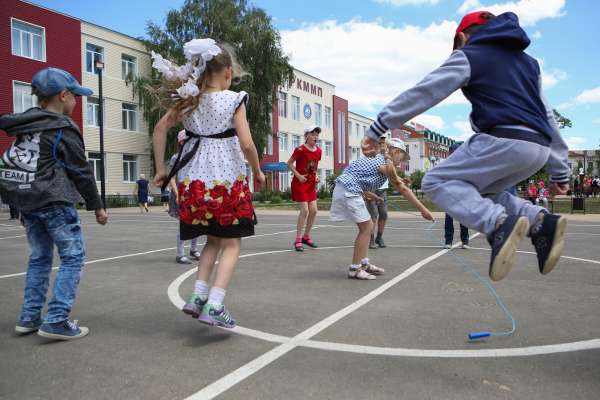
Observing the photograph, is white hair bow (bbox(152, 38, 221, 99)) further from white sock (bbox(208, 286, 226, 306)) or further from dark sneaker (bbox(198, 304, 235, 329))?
dark sneaker (bbox(198, 304, 235, 329))

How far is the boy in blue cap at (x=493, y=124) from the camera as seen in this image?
10.3 feet

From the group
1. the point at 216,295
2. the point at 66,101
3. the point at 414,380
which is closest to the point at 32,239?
the point at 66,101

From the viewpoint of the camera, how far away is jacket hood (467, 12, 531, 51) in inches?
126

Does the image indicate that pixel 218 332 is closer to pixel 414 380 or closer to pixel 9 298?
pixel 414 380

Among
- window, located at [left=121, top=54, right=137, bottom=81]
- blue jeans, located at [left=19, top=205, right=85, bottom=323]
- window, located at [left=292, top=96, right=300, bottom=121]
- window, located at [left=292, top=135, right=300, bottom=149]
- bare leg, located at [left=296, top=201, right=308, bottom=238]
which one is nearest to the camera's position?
blue jeans, located at [left=19, top=205, right=85, bottom=323]

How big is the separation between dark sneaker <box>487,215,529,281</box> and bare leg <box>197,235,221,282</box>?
1.91 meters

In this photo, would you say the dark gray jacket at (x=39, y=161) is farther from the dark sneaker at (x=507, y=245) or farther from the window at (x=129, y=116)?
the window at (x=129, y=116)

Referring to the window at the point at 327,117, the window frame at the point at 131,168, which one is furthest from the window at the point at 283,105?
the window frame at the point at 131,168

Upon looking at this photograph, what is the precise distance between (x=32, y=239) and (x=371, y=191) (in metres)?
4.04

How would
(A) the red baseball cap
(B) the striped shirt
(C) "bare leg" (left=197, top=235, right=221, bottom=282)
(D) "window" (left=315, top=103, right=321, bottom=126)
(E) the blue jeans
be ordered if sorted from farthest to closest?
(D) "window" (left=315, top=103, right=321, bottom=126) → (B) the striped shirt → (C) "bare leg" (left=197, top=235, right=221, bottom=282) → (E) the blue jeans → (A) the red baseball cap

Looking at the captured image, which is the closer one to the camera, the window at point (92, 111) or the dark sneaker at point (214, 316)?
the dark sneaker at point (214, 316)

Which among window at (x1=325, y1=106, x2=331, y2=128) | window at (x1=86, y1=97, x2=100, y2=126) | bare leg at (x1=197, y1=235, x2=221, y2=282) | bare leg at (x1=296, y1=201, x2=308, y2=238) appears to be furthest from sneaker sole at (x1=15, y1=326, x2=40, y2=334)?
window at (x1=325, y1=106, x2=331, y2=128)

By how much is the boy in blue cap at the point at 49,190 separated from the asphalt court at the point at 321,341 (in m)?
0.22

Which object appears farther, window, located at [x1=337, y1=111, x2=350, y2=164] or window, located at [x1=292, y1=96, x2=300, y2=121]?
window, located at [x1=337, y1=111, x2=350, y2=164]
